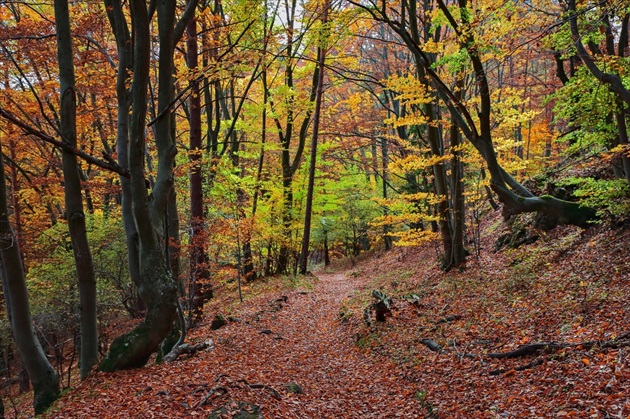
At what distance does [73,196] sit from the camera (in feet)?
21.6

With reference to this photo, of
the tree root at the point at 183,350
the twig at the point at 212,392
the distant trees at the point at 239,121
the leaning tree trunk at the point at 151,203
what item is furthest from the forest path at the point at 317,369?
the distant trees at the point at 239,121

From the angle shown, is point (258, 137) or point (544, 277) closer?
point (544, 277)

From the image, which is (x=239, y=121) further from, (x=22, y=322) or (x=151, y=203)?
(x=22, y=322)

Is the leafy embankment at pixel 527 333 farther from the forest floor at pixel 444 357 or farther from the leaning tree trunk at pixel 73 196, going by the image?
the leaning tree trunk at pixel 73 196

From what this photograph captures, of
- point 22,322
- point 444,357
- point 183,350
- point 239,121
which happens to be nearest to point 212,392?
point 183,350

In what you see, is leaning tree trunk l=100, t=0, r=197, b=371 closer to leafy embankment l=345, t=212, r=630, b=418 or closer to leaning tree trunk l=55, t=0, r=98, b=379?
leaning tree trunk l=55, t=0, r=98, b=379

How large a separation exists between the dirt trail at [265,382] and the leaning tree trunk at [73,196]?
1.15 m

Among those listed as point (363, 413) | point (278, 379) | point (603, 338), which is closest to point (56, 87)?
point (278, 379)

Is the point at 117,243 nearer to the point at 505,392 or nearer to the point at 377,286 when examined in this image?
the point at 377,286

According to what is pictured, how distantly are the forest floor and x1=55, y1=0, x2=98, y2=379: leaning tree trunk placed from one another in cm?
109

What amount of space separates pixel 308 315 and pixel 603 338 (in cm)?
804

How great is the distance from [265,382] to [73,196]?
4.32 meters

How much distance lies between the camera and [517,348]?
5848 mm

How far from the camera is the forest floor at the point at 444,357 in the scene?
15.5 ft
